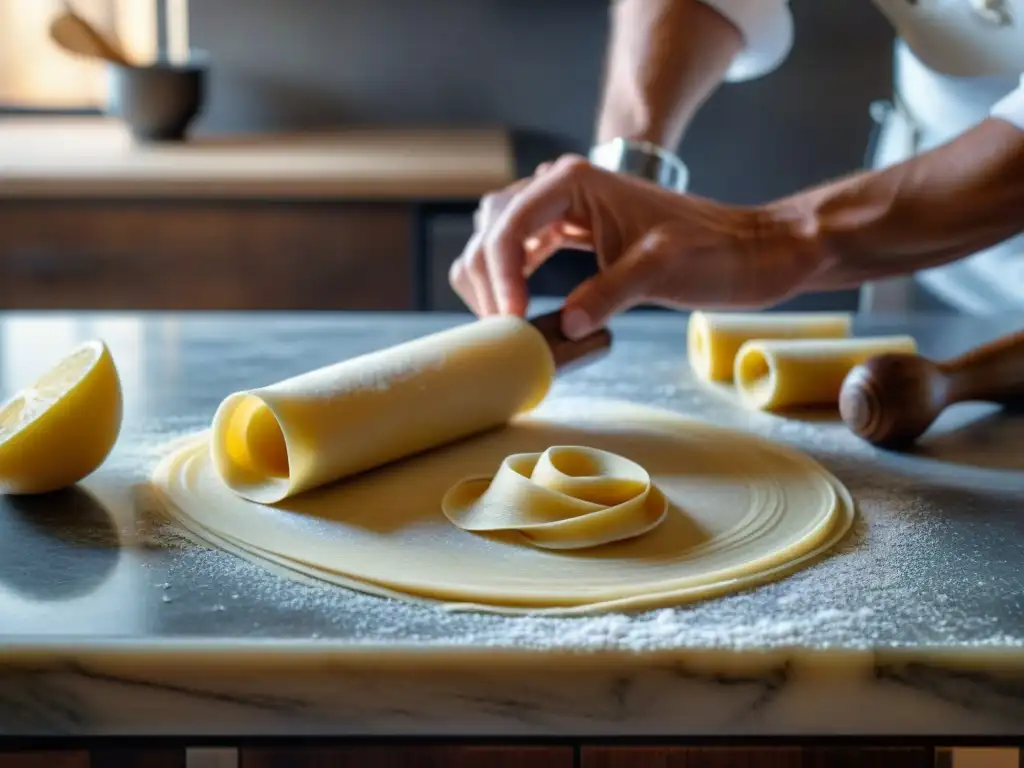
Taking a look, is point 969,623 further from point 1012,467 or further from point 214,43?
point 214,43

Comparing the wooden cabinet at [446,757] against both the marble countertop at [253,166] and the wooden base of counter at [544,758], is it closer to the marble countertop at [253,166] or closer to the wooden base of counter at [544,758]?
the wooden base of counter at [544,758]

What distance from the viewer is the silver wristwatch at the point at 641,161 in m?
1.38

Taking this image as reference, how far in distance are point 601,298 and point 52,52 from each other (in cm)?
213

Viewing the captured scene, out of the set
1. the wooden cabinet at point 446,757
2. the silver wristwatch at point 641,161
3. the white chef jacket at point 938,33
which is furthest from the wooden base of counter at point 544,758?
the white chef jacket at point 938,33

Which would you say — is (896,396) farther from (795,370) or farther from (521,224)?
(521,224)

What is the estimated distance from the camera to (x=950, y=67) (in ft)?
4.94

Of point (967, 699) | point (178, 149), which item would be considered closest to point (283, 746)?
point (967, 699)

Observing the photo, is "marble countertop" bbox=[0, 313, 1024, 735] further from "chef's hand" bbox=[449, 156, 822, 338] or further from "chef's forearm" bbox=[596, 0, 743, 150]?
"chef's forearm" bbox=[596, 0, 743, 150]

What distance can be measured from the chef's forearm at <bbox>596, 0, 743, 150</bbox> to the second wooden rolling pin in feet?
1.66

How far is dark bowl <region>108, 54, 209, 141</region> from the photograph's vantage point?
2.38 meters

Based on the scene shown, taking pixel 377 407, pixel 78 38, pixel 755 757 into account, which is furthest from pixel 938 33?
pixel 78 38

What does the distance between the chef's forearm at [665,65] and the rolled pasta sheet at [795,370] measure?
402 millimetres

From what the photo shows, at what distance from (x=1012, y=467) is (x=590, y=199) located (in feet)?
1.33

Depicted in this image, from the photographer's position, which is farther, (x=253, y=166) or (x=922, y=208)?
(x=253, y=166)
